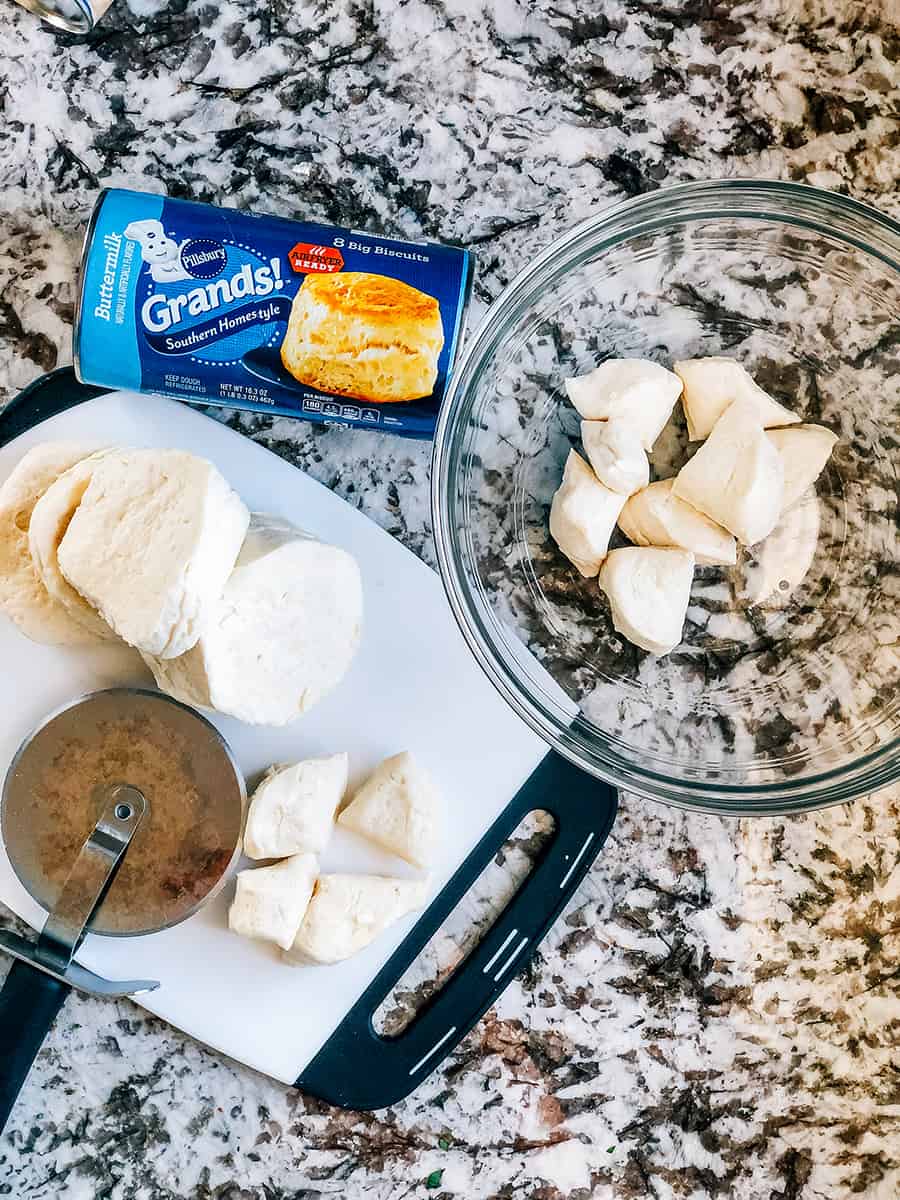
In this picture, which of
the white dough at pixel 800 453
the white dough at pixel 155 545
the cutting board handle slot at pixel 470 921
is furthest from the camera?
the cutting board handle slot at pixel 470 921

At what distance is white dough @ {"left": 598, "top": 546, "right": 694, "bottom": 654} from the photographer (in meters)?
0.94

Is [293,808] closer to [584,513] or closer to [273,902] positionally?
[273,902]

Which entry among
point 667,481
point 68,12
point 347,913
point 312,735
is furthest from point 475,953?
point 68,12

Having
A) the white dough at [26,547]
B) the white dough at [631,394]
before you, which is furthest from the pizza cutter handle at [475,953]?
the white dough at [26,547]

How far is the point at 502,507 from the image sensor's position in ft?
3.33

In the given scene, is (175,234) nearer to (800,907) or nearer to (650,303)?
(650,303)

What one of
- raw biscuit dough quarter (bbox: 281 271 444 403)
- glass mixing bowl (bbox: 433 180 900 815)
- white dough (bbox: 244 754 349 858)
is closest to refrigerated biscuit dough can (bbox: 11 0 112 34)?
raw biscuit dough quarter (bbox: 281 271 444 403)

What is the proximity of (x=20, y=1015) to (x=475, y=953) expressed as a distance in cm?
42

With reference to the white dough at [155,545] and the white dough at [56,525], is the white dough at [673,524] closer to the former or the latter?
the white dough at [155,545]

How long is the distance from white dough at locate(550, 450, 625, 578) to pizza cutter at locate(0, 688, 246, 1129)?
0.37m

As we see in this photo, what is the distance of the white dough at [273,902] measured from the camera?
3.22 ft

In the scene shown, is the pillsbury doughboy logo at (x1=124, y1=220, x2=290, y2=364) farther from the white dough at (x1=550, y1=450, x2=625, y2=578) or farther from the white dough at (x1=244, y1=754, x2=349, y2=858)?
the white dough at (x1=244, y1=754, x2=349, y2=858)

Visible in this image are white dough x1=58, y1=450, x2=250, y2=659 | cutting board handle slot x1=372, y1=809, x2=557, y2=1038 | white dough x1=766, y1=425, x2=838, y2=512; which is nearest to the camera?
white dough x1=58, y1=450, x2=250, y2=659

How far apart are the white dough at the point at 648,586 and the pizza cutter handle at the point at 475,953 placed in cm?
18
